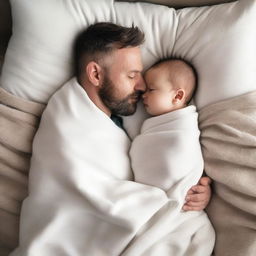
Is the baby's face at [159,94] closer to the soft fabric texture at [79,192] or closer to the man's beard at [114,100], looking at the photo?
the man's beard at [114,100]

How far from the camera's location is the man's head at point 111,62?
1239 millimetres

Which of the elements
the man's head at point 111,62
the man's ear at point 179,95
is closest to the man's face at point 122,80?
the man's head at point 111,62

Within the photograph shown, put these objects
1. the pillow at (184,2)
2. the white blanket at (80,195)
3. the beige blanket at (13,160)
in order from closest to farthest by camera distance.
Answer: the white blanket at (80,195)
the beige blanket at (13,160)
the pillow at (184,2)

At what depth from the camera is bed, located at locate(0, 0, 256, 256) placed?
1.13 m

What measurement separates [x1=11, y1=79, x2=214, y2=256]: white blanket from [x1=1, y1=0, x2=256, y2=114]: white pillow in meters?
0.17

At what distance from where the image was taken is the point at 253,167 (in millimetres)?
1104

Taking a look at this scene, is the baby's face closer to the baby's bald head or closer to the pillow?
the baby's bald head

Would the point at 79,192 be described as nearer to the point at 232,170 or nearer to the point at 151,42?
the point at 232,170

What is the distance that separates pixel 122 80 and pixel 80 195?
42 cm

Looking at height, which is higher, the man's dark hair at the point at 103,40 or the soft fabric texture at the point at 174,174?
the man's dark hair at the point at 103,40

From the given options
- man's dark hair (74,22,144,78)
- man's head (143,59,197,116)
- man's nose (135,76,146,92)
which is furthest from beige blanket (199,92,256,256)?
man's dark hair (74,22,144,78)

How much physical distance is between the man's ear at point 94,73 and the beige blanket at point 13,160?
221mm

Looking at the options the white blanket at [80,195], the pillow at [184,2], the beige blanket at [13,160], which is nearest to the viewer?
the white blanket at [80,195]

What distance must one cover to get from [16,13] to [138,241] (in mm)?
864
